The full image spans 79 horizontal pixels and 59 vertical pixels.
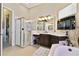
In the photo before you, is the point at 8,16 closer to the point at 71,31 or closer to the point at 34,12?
the point at 34,12

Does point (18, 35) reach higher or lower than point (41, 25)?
lower

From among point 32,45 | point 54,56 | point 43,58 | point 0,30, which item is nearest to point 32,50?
point 32,45

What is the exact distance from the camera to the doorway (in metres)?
1.91

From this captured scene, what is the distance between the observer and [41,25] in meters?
1.94

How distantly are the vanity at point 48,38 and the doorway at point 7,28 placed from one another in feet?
1.22

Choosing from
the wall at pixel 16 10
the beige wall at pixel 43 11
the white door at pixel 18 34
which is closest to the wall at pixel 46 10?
the beige wall at pixel 43 11

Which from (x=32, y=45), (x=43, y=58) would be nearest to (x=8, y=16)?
(x=32, y=45)

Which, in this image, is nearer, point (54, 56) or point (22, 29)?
point (54, 56)

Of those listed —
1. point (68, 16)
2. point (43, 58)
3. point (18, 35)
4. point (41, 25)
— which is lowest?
point (43, 58)

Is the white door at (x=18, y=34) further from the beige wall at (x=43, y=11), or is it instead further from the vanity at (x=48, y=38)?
the vanity at (x=48, y=38)

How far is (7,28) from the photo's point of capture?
1.93 meters

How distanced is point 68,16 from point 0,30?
992 mm

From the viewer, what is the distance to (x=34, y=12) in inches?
75.9

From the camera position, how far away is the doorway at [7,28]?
6.28 ft
